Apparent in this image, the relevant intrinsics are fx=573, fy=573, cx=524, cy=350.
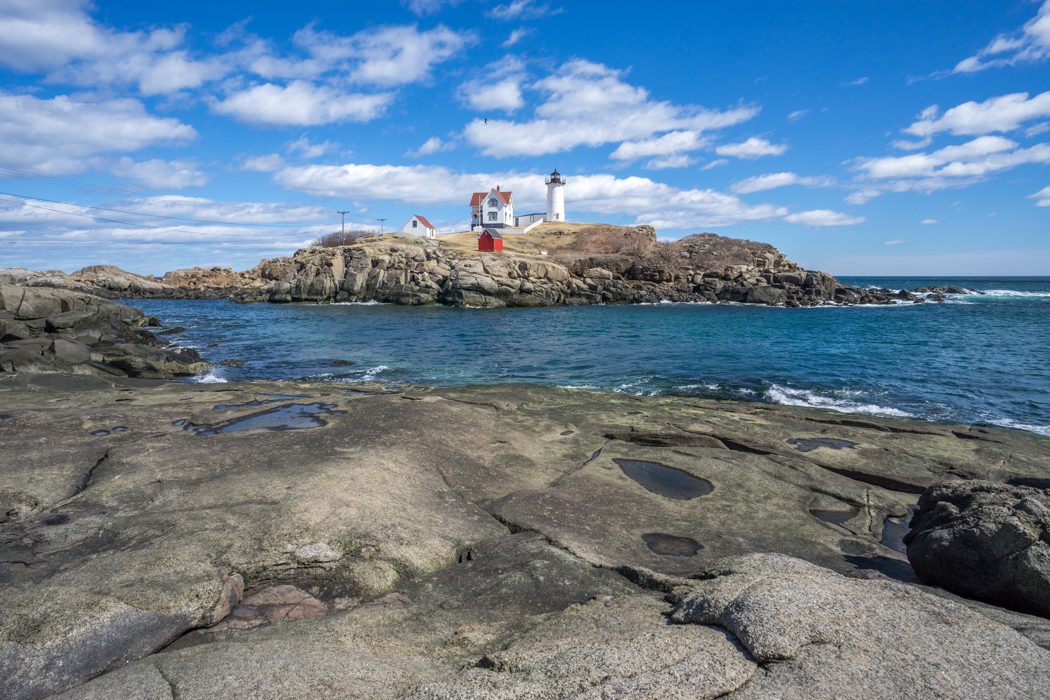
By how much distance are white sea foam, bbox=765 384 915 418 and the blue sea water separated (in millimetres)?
80

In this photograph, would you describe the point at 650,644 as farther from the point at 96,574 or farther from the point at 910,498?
the point at 910,498

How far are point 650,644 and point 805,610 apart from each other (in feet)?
4.14

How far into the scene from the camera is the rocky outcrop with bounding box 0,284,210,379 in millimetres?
20688

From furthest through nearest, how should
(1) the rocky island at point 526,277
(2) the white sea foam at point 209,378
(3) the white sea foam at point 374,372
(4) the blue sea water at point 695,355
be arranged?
1. (1) the rocky island at point 526,277
2. (3) the white sea foam at point 374,372
3. (2) the white sea foam at point 209,378
4. (4) the blue sea water at point 695,355

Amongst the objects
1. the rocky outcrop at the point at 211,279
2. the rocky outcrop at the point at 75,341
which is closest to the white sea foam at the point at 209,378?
the rocky outcrop at the point at 75,341

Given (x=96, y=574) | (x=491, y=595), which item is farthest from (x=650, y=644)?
(x=96, y=574)

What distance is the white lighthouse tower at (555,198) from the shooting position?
133 meters

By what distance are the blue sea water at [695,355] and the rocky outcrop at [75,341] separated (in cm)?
247

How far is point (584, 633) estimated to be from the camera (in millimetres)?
4508

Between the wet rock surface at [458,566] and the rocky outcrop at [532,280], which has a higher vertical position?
the rocky outcrop at [532,280]

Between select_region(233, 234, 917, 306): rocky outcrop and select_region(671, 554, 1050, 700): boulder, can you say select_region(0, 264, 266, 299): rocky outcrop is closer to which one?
select_region(233, 234, 917, 306): rocky outcrop

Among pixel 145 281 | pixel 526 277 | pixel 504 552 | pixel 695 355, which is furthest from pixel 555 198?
pixel 504 552

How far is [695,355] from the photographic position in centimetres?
3159

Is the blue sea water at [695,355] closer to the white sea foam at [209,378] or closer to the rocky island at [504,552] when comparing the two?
the white sea foam at [209,378]
